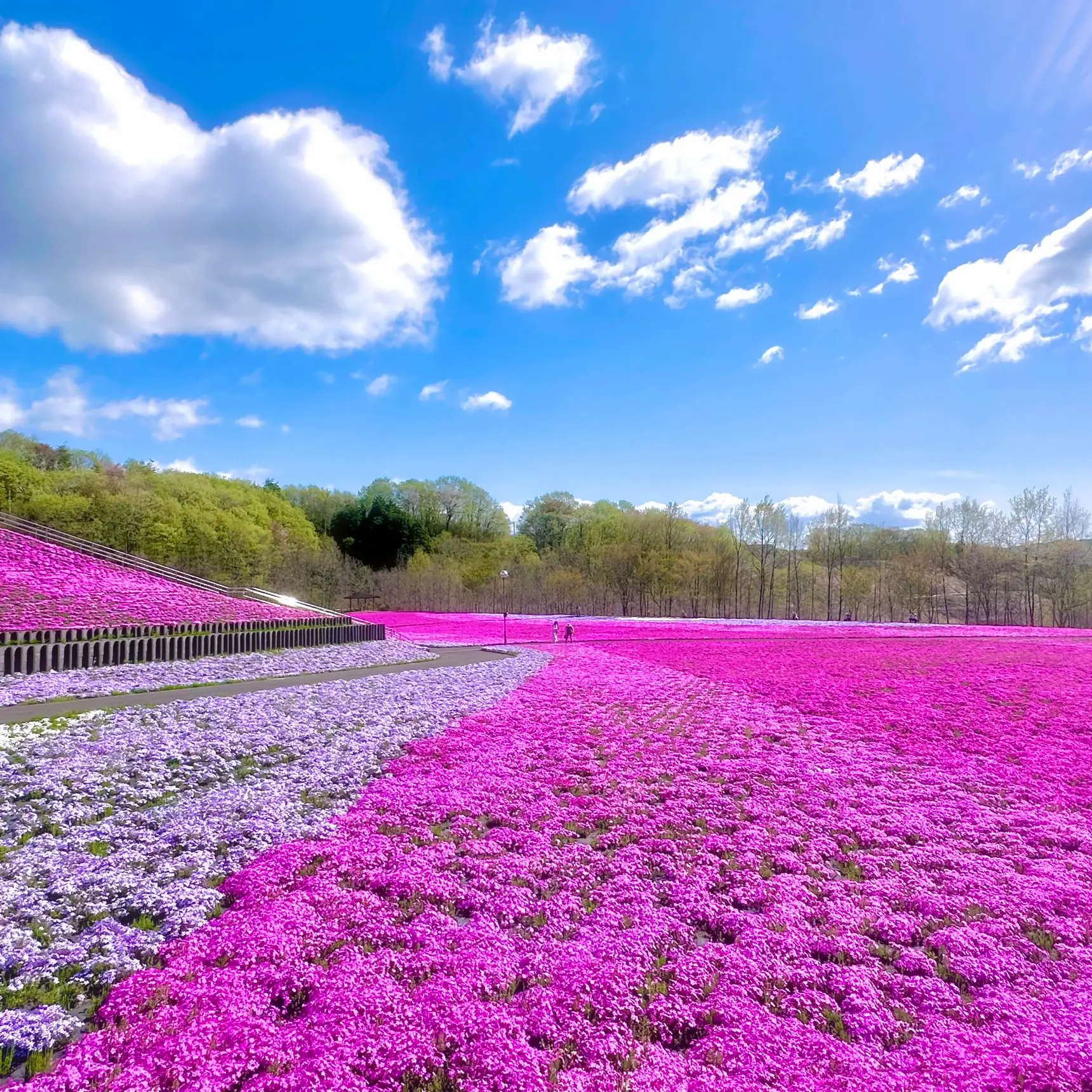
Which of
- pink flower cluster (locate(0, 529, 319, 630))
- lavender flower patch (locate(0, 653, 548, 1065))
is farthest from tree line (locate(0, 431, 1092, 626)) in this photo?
lavender flower patch (locate(0, 653, 548, 1065))

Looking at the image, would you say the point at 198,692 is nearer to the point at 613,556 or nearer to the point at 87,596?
the point at 87,596

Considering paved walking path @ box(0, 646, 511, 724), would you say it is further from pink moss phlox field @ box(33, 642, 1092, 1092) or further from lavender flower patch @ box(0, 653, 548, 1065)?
pink moss phlox field @ box(33, 642, 1092, 1092)

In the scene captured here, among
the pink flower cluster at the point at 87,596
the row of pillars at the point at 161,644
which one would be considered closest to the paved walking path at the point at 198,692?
the row of pillars at the point at 161,644

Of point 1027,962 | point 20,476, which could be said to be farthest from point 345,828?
point 20,476

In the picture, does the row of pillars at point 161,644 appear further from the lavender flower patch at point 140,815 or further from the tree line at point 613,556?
the tree line at point 613,556

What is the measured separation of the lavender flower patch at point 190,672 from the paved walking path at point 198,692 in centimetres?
33

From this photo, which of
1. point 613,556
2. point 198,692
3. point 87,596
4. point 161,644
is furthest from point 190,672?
point 613,556

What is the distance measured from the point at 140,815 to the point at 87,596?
16.9m

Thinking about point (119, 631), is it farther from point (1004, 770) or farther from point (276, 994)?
point (1004, 770)

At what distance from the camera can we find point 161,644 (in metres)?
17.1

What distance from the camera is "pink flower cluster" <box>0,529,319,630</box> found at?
57.3 feet

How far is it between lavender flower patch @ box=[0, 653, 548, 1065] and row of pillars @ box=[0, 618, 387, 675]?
17.3ft

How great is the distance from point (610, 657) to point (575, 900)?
59.3ft

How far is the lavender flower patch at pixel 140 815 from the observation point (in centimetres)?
379
